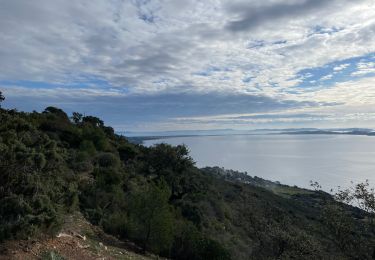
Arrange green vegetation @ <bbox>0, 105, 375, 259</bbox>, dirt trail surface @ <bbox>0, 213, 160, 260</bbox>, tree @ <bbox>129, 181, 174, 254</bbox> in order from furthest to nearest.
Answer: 1. tree @ <bbox>129, 181, 174, 254</bbox>
2. green vegetation @ <bbox>0, 105, 375, 259</bbox>
3. dirt trail surface @ <bbox>0, 213, 160, 260</bbox>

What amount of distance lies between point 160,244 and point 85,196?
25.1ft

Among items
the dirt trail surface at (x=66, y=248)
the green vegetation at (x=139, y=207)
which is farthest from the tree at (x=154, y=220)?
the dirt trail surface at (x=66, y=248)

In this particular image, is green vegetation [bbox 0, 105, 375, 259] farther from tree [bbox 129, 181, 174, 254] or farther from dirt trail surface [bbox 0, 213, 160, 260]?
dirt trail surface [bbox 0, 213, 160, 260]

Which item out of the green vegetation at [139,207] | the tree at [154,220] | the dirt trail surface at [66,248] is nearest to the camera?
the dirt trail surface at [66,248]

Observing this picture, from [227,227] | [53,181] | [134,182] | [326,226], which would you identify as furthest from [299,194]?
[53,181]

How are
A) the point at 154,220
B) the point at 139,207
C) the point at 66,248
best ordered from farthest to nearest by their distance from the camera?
the point at 139,207 < the point at 154,220 < the point at 66,248

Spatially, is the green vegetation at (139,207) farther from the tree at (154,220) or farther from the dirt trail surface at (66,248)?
the dirt trail surface at (66,248)

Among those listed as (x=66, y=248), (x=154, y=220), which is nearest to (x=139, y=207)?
(x=154, y=220)

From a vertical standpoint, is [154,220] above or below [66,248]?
below

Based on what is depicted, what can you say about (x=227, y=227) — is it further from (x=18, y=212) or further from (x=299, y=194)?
(x=299, y=194)

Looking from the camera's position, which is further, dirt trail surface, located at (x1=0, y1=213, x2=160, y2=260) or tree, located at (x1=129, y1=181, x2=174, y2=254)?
tree, located at (x1=129, y1=181, x2=174, y2=254)

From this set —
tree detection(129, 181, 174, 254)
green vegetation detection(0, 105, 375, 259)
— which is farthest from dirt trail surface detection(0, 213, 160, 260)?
tree detection(129, 181, 174, 254)

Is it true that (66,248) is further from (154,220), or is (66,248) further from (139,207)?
(139,207)

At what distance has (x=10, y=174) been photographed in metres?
10.8
